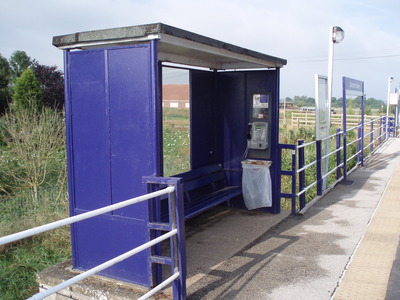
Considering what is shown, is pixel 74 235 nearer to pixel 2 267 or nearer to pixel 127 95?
pixel 127 95

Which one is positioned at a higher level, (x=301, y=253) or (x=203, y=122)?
(x=203, y=122)

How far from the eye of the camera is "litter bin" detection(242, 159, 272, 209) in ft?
21.5

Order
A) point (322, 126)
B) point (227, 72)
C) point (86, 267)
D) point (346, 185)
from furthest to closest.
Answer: point (346, 185) → point (322, 126) → point (227, 72) → point (86, 267)

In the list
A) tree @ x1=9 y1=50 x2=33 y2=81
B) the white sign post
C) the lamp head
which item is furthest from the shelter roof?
→ tree @ x1=9 y1=50 x2=33 y2=81

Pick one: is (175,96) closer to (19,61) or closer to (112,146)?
(112,146)

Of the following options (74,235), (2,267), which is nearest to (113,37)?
(74,235)

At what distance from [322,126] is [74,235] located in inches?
200

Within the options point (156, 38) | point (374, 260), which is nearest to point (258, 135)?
point (374, 260)

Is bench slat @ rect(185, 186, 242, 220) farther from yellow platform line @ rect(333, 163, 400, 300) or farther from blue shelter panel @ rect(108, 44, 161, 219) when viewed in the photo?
yellow platform line @ rect(333, 163, 400, 300)

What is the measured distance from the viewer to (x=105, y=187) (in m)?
4.15

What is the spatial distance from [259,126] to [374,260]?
102 inches

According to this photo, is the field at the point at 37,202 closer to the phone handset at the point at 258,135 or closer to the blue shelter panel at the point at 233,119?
the blue shelter panel at the point at 233,119

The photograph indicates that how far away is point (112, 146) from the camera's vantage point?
13.4ft

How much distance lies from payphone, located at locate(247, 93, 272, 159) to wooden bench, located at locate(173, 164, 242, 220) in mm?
671
